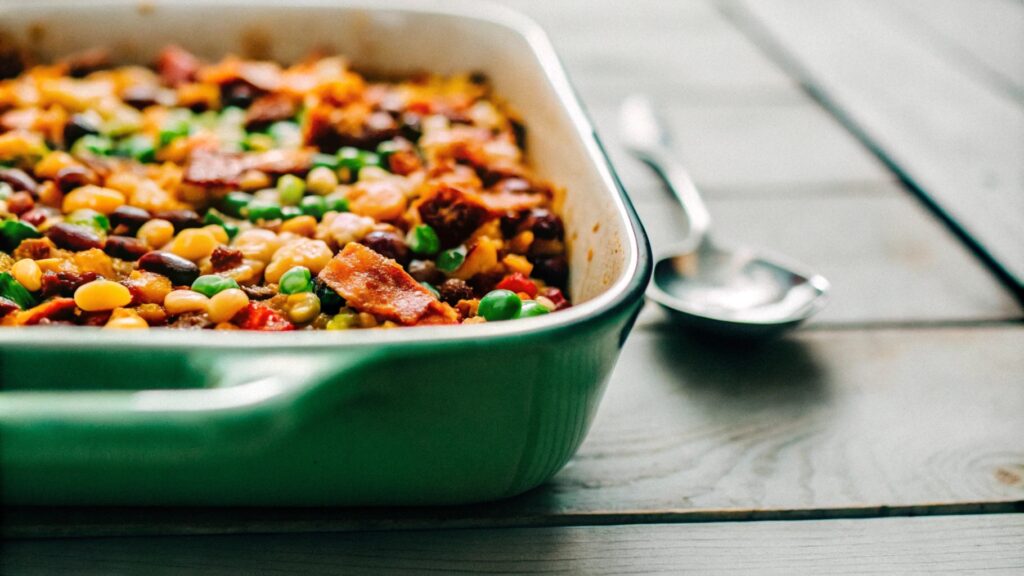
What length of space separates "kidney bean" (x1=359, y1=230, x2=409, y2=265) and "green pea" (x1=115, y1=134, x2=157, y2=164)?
0.32 metres

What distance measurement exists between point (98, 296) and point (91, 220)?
17 cm

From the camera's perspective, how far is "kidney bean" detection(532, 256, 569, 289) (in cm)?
85

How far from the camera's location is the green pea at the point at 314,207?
2.94ft

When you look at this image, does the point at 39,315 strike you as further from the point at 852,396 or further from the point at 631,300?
the point at 852,396

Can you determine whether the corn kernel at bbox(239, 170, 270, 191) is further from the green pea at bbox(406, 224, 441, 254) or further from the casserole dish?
the casserole dish

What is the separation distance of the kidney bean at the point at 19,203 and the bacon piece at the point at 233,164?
0.47 ft

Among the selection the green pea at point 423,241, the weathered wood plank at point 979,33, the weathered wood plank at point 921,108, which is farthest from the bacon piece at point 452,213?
the weathered wood plank at point 979,33

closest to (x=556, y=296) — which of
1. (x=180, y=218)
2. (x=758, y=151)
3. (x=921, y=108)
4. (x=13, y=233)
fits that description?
(x=180, y=218)

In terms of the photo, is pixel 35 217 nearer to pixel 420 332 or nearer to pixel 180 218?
pixel 180 218

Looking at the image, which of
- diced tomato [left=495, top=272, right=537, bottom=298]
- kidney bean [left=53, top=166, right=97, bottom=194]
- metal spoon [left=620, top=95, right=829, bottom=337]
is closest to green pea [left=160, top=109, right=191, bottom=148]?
kidney bean [left=53, top=166, right=97, bottom=194]

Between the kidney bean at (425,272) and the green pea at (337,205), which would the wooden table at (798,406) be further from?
the green pea at (337,205)

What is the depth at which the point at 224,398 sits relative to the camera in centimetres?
48

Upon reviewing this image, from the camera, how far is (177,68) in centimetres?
118

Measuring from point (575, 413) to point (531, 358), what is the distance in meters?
0.08
